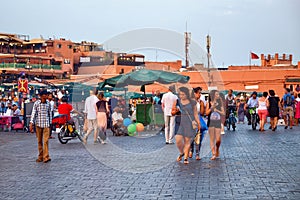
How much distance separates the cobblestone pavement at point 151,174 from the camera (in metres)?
8.24

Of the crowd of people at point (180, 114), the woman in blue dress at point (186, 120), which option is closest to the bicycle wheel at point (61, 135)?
the crowd of people at point (180, 114)

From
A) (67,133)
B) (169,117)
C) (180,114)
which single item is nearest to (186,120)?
(180,114)

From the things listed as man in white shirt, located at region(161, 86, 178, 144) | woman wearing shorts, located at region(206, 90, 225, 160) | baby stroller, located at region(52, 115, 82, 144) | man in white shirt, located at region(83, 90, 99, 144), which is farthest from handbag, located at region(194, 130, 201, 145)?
baby stroller, located at region(52, 115, 82, 144)

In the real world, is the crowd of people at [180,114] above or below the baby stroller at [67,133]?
above

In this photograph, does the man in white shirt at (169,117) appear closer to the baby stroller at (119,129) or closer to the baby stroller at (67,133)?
the baby stroller at (67,133)

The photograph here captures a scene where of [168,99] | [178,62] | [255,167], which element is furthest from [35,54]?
[255,167]

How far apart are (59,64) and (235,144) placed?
6760 cm

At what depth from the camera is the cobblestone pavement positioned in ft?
27.0

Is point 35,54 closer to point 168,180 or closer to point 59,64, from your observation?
point 59,64

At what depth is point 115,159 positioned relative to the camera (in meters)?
13.1

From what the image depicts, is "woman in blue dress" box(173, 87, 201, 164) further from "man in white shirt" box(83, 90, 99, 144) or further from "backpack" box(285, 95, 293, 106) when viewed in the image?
"backpack" box(285, 95, 293, 106)

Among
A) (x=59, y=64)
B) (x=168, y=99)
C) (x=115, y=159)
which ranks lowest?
(x=115, y=159)

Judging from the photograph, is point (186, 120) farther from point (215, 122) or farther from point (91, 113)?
point (91, 113)

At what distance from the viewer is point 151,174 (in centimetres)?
1039
